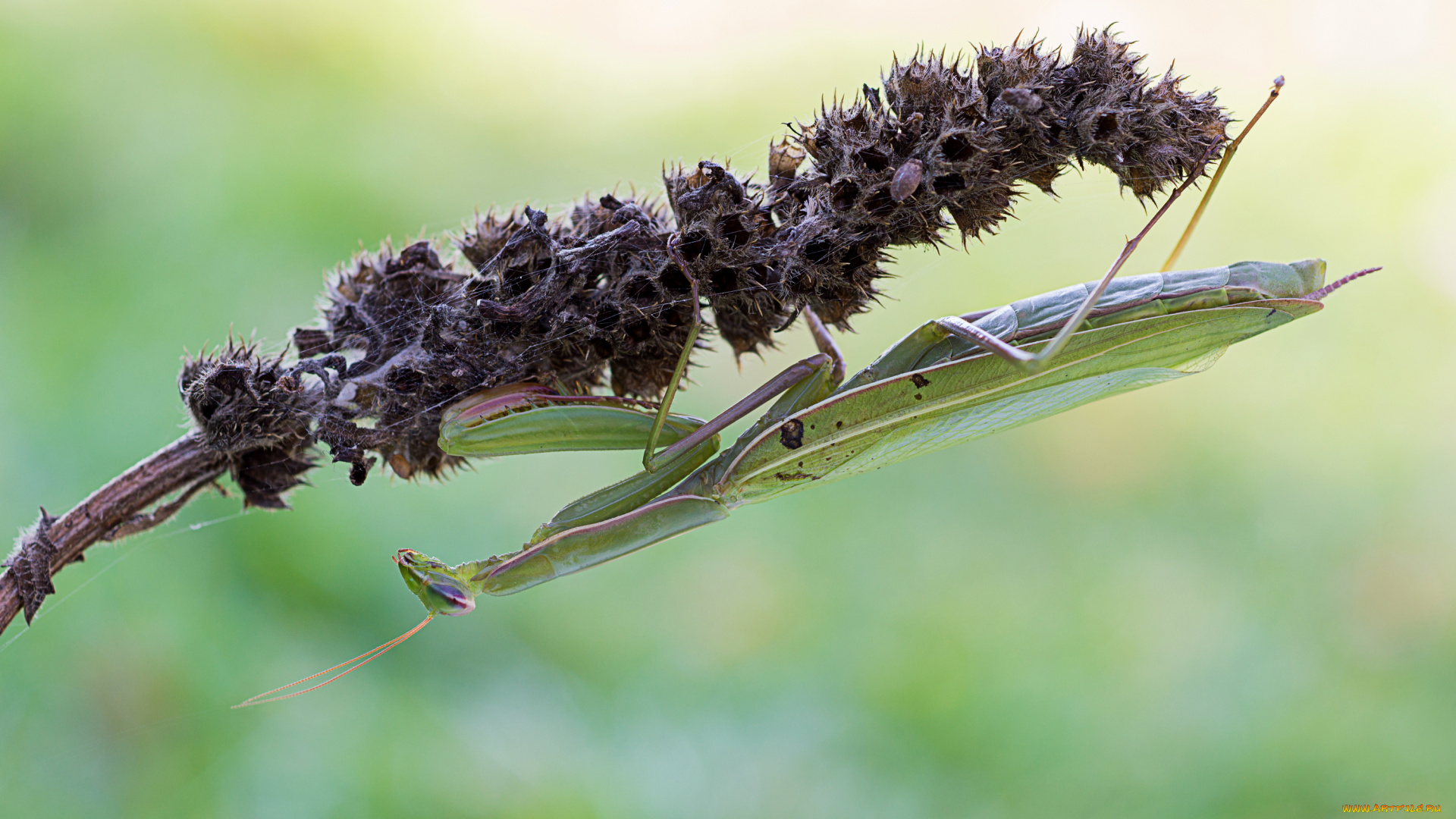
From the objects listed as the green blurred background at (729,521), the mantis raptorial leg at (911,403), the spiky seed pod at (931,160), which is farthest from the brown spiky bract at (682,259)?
the green blurred background at (729,521)

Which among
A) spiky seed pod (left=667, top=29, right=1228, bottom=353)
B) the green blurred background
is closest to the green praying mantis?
spiky seed pod (left=667, top=29, right=1228, bottom=353)

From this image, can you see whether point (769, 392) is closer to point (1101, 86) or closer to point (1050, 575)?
point (1101, 86)

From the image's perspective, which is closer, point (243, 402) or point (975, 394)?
point (243, 402)

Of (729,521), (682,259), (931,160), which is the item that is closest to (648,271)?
(682,259)

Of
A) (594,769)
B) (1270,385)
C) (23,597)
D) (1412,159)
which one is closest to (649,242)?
(23,597)

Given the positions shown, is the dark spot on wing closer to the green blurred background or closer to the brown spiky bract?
the brown spiky bract

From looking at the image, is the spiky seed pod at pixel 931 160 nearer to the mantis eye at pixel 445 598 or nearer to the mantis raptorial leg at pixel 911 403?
the mantis raptorial leg at pixel 911 403

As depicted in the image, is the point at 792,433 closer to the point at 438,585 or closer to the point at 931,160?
the point at 931,160
